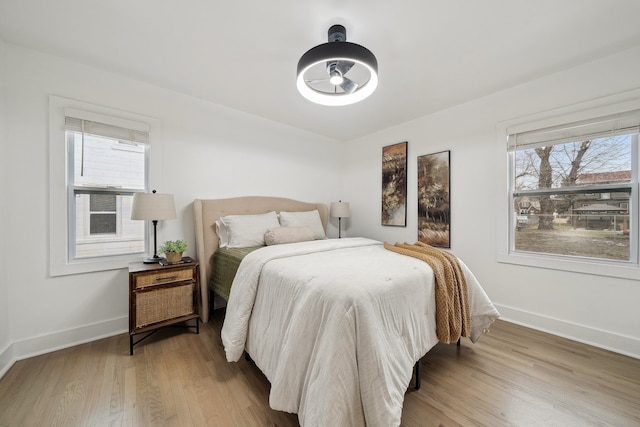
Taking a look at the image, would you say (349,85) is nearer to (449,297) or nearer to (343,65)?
(343,65)

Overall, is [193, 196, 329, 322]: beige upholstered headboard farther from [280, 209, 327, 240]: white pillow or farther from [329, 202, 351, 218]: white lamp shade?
[329, 202, 351, 218]: white lamp shade

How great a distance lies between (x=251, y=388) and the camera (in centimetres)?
160

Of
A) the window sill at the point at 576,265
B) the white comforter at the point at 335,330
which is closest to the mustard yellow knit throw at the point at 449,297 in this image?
the white comforter at the point at 335,330

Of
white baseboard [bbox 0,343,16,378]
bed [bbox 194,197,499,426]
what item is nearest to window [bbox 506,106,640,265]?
bed [bbox 194,197,499,426]

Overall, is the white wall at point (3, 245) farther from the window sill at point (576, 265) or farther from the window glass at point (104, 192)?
the window sill at point (576, 265)

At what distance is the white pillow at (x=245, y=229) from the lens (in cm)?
269

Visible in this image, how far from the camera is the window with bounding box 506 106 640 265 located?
6.72ft

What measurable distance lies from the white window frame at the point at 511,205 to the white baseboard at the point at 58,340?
400 centimetres

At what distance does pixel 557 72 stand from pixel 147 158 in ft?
13.5

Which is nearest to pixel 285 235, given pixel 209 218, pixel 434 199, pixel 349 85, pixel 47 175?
pixel 209 218

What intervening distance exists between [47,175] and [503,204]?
434 centimetres

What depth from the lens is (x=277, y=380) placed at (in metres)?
1.25

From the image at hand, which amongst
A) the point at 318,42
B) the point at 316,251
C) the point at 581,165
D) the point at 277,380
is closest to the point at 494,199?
the point at 581,165

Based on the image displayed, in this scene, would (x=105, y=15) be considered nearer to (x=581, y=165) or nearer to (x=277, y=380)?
(x=277, y=380)
